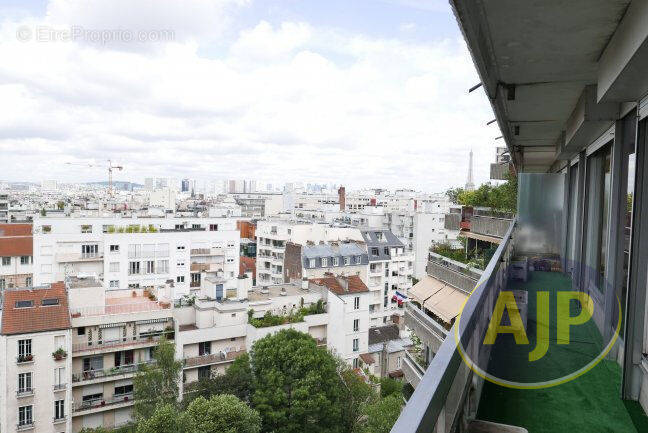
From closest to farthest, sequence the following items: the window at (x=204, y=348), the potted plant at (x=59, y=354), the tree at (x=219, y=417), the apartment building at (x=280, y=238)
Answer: the tree at (x=219, y=417), the potted plant at (x=59, y=354), the window at (x=204, y=348), the apartment building at (x=280, y=238)

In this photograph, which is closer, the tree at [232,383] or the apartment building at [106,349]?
the tree at [232,383]

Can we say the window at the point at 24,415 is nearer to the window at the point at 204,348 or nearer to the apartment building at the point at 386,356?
the window at the point at 204,348

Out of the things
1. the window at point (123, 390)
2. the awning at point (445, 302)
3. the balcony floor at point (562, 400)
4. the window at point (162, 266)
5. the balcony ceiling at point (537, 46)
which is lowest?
the window at point (123, 390)

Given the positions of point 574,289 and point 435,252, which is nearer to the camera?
point 574,289

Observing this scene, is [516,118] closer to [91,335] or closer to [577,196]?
[577,196]

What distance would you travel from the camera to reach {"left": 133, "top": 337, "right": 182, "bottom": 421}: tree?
1925 cm

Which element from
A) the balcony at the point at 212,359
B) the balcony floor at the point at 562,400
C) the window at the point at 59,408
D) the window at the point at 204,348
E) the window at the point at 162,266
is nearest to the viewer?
the balcony floor at the point at 562,400

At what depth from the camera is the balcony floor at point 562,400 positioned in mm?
2725

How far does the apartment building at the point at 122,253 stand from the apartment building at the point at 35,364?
1249 centimetres

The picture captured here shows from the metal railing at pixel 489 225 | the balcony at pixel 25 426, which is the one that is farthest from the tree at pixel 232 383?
the metal railing at pixel 489 225

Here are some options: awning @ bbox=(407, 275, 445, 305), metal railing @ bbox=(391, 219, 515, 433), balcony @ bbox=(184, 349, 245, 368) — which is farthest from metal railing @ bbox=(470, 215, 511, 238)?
balcony @ bbox=(184, 349, 245, 368)

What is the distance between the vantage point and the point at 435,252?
1178 centimetres

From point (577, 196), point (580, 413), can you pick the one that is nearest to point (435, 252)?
point (577, 196)

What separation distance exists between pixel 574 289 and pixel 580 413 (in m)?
4.14
